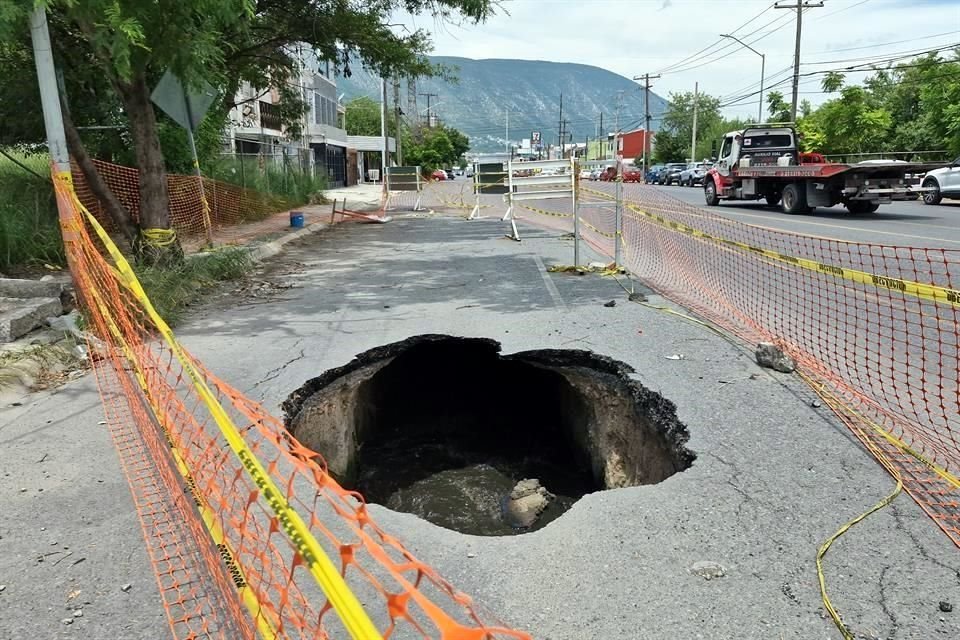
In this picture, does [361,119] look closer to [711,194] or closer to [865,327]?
[711,194]

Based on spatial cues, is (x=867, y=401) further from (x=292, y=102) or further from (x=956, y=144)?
(x=956, y=144)

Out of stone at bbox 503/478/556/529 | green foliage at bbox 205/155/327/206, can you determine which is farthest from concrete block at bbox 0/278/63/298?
green foliage at bbox 205/155/327/206

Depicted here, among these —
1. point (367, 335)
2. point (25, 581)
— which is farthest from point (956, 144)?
point (25, 581)

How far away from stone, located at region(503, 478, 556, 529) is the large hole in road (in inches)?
0.4

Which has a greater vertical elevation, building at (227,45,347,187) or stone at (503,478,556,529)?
building at (227,45,347,187)

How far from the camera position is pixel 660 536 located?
3.08m

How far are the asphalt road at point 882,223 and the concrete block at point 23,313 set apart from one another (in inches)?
492

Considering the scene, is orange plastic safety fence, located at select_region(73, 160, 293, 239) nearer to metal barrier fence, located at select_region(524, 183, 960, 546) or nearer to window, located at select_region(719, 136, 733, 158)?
metal barrier fence, located at select_region(524, 183, 960, 546)

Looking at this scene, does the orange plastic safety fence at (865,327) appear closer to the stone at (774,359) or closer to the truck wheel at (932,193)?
the stone at (774,359)

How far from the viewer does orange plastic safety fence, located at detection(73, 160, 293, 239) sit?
39.4 ft

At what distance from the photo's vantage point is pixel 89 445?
4.25 metres

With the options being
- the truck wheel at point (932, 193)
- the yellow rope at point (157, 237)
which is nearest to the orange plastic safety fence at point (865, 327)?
the yellow rope at point (157, 237)

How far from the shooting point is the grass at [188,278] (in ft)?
25.1

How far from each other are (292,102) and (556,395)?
15.8 m
